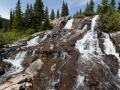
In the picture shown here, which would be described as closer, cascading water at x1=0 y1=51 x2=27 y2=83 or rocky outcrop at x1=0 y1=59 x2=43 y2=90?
rocky outcrop at x1=0 y1=59 x2=43 y2=90

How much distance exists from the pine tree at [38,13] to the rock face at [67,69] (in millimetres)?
29680

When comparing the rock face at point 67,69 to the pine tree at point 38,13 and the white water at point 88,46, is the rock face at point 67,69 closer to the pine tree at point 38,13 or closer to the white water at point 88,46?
the white water at point 88,46

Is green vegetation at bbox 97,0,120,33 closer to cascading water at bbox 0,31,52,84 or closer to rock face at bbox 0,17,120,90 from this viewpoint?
rock face at bbox 0,17,120,90

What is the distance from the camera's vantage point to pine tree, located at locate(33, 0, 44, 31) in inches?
2267

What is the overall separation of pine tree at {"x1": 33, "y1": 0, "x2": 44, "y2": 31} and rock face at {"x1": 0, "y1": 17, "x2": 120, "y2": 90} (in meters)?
29.7

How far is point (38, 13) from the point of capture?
58.6 meters

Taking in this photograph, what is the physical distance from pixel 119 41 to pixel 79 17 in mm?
25113

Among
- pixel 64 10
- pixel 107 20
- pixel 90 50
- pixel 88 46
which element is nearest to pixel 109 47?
pixel 88 46

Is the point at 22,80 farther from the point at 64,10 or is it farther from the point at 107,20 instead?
the point at 64,10

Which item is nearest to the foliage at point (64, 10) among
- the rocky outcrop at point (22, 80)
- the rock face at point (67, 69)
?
the rock face at point (67, 69)

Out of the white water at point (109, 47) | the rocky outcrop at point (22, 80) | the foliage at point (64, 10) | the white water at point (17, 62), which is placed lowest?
the rocky outcrop at point (22, 80)

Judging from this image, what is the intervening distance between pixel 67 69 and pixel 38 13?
41.0m

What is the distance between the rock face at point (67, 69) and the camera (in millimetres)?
18109

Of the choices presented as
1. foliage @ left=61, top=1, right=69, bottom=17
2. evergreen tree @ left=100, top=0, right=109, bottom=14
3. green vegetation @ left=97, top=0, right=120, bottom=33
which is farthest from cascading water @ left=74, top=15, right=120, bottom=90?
foliage @ left=61, top=1, right=69, bottom=17
